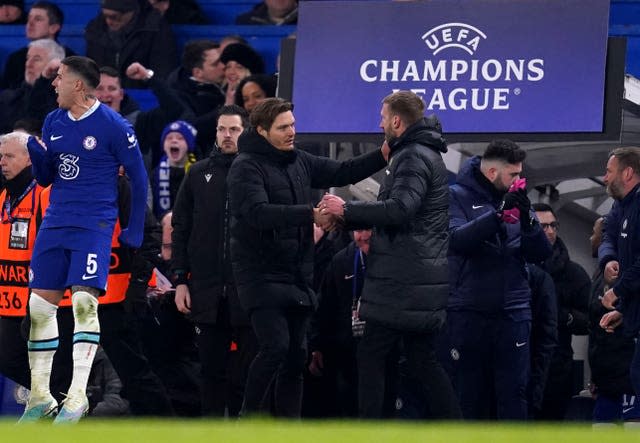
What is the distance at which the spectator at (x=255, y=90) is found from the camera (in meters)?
12.1

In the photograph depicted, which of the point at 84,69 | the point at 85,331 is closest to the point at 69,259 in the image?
the point at 85,331

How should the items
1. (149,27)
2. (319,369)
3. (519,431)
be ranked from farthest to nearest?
1. (149,27)
2. (319,369)
3. (519,431)

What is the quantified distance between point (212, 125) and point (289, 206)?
12.2 feet

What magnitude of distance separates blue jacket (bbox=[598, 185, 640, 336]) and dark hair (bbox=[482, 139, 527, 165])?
0.75m

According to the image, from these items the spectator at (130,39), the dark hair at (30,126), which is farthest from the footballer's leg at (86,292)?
the spectator at (130,39)

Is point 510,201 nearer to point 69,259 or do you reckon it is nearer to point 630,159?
point 630,159

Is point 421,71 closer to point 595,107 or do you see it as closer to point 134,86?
point 595,107

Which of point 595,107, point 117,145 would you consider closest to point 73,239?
point 117,145

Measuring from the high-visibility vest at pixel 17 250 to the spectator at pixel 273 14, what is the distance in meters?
4.56

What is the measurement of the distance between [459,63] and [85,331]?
3061 mm

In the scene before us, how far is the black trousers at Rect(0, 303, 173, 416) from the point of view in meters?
10.9

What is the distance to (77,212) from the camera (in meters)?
9.91

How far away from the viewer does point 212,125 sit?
1316 centimetres

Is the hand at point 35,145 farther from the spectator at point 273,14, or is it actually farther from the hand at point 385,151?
the spectator at point 273,14
